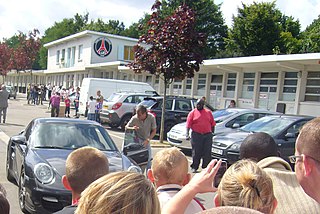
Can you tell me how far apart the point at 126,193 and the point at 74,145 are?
17.0 ft

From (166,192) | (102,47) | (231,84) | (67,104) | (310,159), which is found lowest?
(67,104)

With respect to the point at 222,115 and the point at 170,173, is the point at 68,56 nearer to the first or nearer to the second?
the point at 222,115

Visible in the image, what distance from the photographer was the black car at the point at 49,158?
202 inches

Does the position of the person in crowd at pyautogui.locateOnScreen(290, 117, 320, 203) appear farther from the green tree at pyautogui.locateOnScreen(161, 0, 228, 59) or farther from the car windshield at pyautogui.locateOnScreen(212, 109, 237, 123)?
the green tree at pyautogui.locateOnScreen(161, 0, 228, 59)

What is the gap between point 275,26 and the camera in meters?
37.2

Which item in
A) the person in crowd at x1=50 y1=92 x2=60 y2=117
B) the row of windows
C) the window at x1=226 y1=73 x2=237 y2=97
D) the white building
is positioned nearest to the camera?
the white building

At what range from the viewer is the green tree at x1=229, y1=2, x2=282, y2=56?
36.7 metres

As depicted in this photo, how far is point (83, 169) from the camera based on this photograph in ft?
8.74

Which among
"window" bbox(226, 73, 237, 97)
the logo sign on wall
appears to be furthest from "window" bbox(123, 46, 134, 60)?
"window" bbox(226, 73, 237, 97)

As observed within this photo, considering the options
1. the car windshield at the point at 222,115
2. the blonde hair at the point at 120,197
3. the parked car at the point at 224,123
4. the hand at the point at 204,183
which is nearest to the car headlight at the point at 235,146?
the parked car at the point at 224,123

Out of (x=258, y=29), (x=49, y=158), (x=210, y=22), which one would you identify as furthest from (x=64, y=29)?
(x=49, y=158)

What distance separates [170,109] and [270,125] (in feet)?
20.0

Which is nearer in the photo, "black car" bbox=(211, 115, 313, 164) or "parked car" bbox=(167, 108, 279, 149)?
"black car" bbox=(211, 115, 313, 164)

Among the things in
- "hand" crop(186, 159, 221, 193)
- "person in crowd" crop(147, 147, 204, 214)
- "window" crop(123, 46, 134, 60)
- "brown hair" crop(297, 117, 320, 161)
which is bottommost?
"person in crowd" crop(147, 147, 204, 214)
